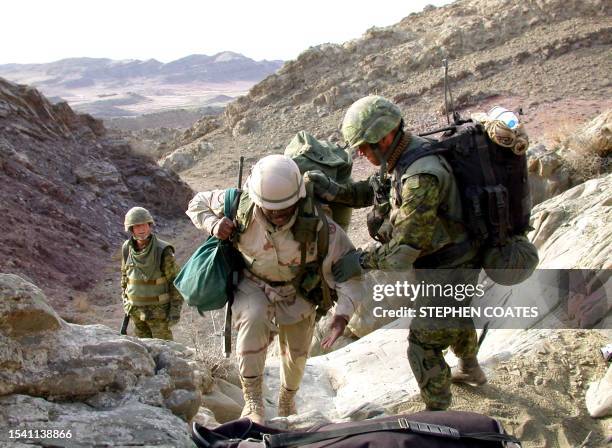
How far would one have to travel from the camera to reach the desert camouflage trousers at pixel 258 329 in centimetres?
358

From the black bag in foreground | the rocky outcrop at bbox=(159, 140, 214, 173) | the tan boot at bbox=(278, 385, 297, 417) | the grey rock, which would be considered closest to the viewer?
the black bag in foreground

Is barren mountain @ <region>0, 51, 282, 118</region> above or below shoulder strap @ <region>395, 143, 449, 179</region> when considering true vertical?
above

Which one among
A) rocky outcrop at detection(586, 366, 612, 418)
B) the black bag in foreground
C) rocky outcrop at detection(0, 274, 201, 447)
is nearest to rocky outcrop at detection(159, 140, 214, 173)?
rocky outcrop at detection(0, 274, 201, 447)

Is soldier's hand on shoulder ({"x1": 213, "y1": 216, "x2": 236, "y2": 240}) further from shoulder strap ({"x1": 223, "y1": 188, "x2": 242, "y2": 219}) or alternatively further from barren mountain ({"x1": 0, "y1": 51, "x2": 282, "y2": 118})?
barren mountain ({"x1": 0, "y1": 51, "x2": 282, "y2": 118})

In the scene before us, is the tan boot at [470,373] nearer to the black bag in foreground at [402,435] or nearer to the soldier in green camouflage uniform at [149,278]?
the black bag in foreground at [402,435]

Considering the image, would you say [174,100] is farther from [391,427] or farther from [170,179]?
[391,427]

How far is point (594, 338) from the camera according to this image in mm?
4039

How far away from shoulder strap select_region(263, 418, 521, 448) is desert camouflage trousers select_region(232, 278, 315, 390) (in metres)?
1.18

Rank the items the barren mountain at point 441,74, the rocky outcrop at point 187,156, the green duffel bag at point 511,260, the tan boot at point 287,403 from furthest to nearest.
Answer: the rocky outcrop at point 187,156
the barren mountain at point 441,74
the tan boot at point 287,403
the green duffel bag at point 511,260

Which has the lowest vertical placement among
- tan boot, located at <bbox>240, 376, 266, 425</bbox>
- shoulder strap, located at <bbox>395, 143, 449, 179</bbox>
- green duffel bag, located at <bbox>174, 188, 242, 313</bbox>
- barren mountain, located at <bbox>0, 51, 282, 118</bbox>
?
tan boot, located at <bbox>240, 376, 266, 425</bbox>

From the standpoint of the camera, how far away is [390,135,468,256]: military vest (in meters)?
3.21

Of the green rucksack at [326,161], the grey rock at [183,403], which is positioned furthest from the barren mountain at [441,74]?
the grey rock at [183,403]

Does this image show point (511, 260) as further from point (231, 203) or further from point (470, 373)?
point (231, 203)

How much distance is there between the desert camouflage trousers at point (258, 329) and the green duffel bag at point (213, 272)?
11 centimetres
